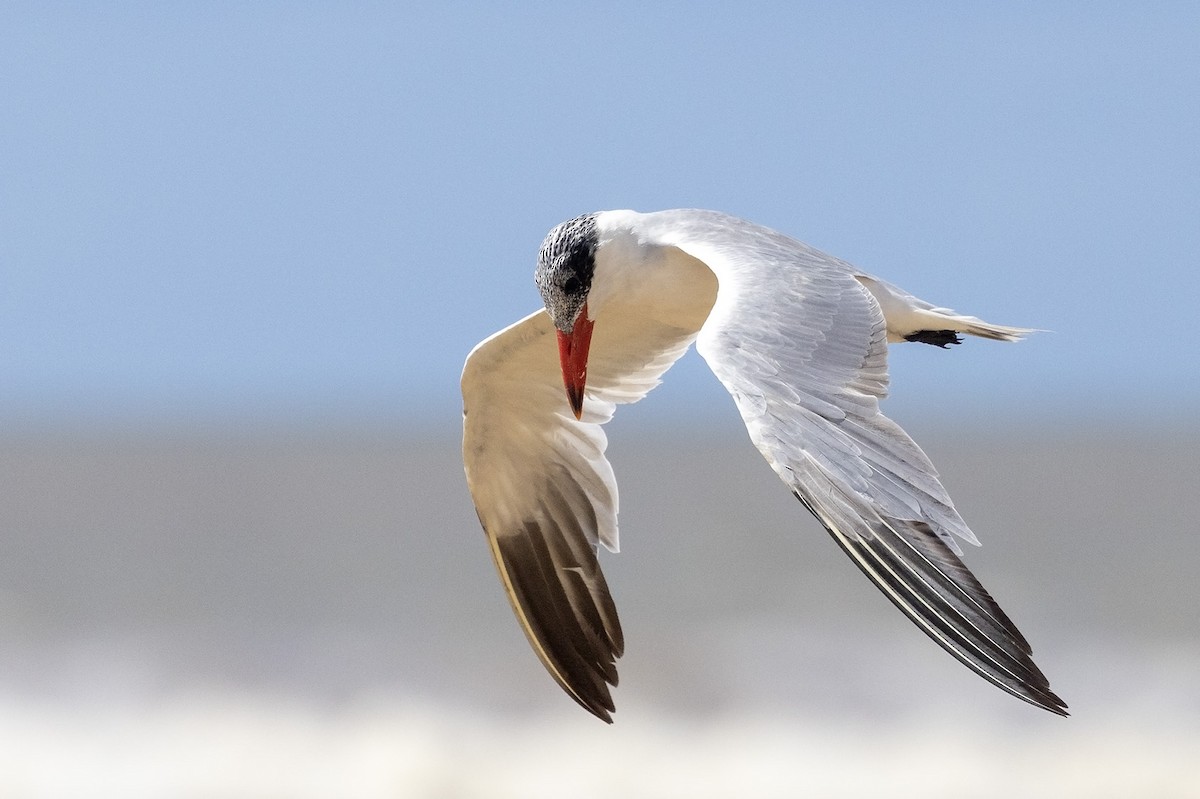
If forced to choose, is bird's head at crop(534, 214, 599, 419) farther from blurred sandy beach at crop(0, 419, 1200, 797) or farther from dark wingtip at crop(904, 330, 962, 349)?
blurred sandy beach at crop(0, 419, 1200, 797)

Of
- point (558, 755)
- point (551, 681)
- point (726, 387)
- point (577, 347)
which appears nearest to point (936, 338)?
point (577, 347)

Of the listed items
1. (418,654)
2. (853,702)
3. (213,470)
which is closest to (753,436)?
(853,702)

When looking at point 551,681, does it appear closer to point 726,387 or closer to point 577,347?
point 577,347

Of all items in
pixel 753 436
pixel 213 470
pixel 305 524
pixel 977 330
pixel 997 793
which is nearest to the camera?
pixel 753 436

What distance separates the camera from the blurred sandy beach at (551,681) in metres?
21.7

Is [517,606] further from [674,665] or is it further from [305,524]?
[305,524]

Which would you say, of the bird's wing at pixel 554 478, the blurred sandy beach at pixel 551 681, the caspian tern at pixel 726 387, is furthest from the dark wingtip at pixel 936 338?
the blurred sandy beach at pixel 551 681

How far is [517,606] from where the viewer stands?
12094 millimetres

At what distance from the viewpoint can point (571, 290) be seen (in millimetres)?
11141

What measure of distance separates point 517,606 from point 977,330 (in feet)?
10.0

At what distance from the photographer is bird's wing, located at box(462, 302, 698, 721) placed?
12.0m

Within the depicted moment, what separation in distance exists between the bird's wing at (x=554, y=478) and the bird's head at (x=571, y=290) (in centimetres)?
67

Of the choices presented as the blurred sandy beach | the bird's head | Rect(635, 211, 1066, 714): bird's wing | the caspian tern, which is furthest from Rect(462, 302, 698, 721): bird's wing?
the blurred sandy beach

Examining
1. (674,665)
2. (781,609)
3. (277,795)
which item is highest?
(277,795)
